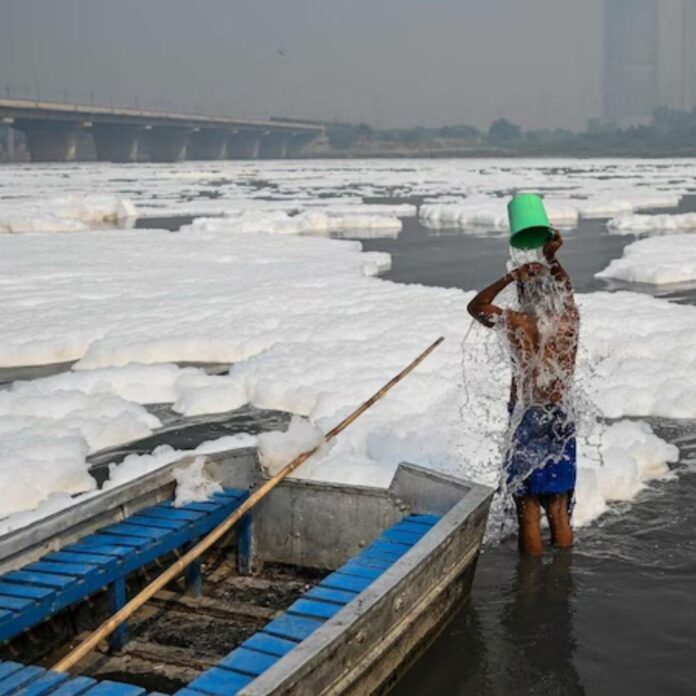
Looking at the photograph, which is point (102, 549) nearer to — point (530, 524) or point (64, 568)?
point (64, 568)

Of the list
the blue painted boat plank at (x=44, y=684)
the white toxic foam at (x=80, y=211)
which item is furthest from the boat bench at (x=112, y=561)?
the white toxic foam at (x=80, y=211)

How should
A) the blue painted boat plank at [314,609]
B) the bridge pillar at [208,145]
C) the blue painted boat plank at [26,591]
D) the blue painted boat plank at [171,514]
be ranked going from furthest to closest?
the bridge pillar at [208,145]
the blue painted boat plank at [171,514]
the blue painted boat plank at [26,591]
the blue painted boat plank at [314,609]

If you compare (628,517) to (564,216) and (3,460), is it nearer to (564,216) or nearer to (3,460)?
(3,460)

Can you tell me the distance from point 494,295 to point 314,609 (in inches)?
76.5

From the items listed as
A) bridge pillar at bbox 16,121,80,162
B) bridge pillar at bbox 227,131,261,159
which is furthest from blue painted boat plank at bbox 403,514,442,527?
bridge pillar at bbox 227,131,261,159

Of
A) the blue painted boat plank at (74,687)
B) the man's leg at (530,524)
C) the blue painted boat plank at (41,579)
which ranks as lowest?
the man's leg at (530,524)

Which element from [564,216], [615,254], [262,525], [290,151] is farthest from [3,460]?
[290,151]

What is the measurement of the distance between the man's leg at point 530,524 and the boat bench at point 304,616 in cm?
68

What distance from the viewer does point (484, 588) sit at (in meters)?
5.53

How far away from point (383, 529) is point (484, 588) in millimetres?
724

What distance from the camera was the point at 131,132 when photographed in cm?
11488

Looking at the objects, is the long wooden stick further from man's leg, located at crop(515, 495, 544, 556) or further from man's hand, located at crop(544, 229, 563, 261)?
man's hand, located at crop(544, 229, 563, 261)

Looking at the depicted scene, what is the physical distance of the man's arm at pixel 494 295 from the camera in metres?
4.97

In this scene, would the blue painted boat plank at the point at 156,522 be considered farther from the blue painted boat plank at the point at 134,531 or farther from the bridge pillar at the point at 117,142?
the bridge pillar at the point at 117,142
